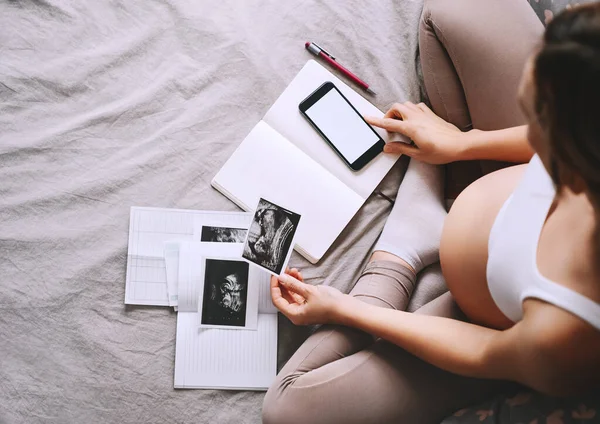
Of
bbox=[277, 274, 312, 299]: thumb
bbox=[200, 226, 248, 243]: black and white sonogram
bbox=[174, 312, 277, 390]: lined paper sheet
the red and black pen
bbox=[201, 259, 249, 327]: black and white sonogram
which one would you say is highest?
Answer: the red and black pen

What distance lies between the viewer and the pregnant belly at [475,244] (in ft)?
3.22

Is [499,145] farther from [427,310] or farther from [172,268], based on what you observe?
[172,268]

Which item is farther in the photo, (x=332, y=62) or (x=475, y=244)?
(x=332, y=62)

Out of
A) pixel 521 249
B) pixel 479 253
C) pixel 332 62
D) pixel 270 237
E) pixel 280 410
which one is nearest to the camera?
pixel 521 249

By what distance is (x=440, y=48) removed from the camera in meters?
1.22

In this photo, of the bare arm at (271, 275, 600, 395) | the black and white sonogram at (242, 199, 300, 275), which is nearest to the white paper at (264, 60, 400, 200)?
the black and white sonogram at (242, 199, 300, 275)

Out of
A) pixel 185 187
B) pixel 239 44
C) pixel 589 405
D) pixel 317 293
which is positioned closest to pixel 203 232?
pixel 185 187

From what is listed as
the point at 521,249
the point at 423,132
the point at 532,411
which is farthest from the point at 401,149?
the point at 532,411

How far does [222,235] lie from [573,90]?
795mm

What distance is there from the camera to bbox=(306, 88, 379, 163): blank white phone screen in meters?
1.29

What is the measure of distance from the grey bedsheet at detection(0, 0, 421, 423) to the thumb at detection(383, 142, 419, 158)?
6 centimetres

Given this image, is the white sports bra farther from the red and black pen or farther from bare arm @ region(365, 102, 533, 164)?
the red and black pen

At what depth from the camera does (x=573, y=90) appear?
1.98 feet

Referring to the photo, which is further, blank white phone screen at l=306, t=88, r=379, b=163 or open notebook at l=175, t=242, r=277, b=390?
blank white phone screen at l=306, t=88, r=379, b=163
